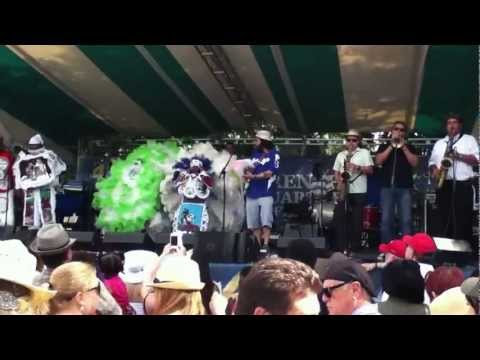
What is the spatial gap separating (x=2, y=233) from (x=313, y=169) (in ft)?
11.7

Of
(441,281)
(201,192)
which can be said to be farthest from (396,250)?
(201,192)

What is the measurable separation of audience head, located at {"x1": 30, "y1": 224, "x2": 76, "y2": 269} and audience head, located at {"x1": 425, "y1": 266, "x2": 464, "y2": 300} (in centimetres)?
203

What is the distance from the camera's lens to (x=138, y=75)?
7.48 metres

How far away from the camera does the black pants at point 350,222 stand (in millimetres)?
7223

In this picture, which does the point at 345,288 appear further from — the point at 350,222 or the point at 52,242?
the point at 350,222

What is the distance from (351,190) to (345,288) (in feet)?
12.9

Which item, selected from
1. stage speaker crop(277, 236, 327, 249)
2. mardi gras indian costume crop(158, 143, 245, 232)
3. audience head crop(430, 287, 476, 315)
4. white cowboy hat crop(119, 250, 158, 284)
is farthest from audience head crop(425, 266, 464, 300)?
mardi gras indian costume crop(158, 143, 245, 232)

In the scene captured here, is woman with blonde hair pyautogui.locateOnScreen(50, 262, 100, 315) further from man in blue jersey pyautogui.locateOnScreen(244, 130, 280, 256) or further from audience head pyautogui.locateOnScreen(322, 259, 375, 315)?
man in blue jersey pyautogui.locateOnScreen(244, 130, 280, 256)

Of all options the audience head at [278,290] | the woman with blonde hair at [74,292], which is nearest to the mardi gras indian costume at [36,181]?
the woman with blonde hair at [74,292]

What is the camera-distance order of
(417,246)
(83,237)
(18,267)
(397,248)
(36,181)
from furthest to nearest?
(36,181)
(83,237)
(417,246)
(397,248)
(18,267)

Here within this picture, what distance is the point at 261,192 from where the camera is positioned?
7488mm

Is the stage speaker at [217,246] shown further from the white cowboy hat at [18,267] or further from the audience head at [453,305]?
the audience head at [453,305]
